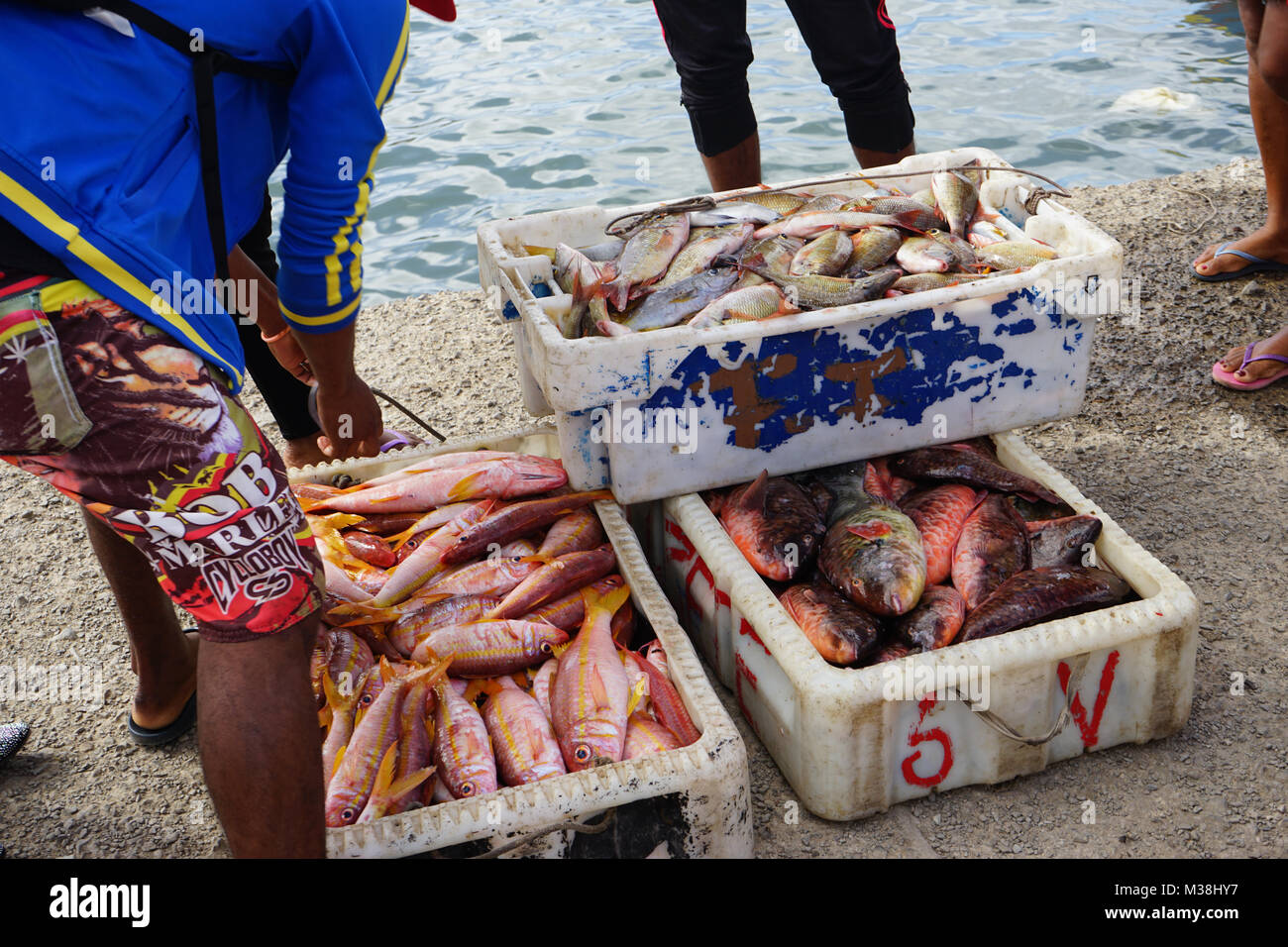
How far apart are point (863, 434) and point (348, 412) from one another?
1.21 metres

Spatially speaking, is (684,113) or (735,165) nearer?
(735,165)

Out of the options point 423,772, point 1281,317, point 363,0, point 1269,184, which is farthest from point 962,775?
point 1269,184

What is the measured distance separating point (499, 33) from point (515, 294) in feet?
26.9

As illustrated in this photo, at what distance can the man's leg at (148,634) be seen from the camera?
7.61 ft

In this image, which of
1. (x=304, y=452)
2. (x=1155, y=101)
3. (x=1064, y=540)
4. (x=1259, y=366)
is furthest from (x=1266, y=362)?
(x=1155, y=101)

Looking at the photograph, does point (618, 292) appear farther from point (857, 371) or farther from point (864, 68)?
point (864, 68)

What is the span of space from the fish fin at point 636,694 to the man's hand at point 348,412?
84 cm

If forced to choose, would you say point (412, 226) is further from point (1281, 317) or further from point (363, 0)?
point (363, 0)

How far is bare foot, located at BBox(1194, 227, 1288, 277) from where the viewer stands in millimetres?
3986

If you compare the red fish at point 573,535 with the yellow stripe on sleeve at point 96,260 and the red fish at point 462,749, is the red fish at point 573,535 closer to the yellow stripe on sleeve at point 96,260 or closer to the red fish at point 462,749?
the red fish at point 462,749

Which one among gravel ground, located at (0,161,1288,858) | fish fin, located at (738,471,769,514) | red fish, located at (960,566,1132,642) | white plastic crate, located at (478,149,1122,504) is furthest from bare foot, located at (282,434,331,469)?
red fish, located at (960,566,1132,642)

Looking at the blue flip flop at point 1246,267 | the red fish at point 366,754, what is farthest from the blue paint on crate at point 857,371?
the blue flip flop at point 1246,267

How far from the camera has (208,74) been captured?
151 cm
